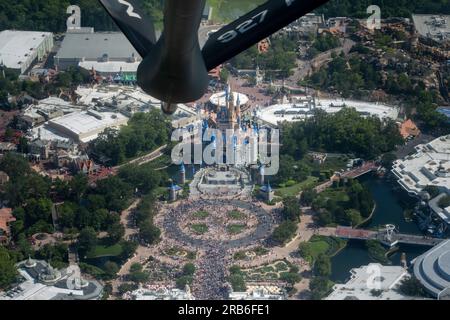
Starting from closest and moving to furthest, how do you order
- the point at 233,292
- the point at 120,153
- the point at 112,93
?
1. the point at 233,292
2. the point at 120,153
3. the point at 112,93

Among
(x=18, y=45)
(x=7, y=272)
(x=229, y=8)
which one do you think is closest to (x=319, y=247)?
(x=7, y=272)

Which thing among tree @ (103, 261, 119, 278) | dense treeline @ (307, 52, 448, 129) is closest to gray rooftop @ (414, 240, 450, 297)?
tree @ (103, 261, 119, 278)

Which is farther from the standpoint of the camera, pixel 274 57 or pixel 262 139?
pixel 274 57

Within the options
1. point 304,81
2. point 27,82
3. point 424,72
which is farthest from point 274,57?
point 27,82

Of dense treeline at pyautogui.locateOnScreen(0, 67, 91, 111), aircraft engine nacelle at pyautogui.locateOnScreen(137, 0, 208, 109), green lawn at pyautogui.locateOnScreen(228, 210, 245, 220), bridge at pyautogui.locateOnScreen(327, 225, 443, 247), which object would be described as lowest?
bridge at pyautogui.locateOnScreen(327, 225, 443, 247)

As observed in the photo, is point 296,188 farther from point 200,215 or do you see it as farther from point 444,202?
point 444,202

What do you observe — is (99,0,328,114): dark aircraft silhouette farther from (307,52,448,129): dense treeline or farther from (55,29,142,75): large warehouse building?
(55,29,142,75): large warehouse building
